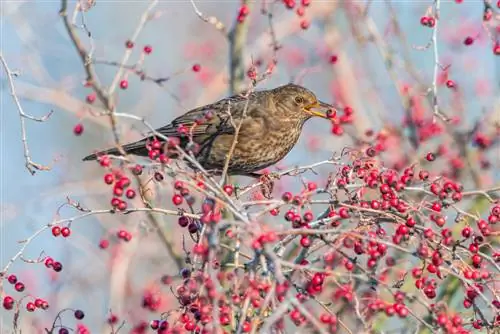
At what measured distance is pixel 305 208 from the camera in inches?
145

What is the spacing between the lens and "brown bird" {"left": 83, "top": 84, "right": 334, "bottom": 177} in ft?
20.5

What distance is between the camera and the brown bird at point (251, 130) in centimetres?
626

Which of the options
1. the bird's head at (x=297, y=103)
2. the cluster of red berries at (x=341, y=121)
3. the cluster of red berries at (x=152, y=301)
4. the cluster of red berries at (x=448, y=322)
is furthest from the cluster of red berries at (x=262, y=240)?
the bird's head at (x=297, y=103)

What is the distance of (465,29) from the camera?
8766 millimetres

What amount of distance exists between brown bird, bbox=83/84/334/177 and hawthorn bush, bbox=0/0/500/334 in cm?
22

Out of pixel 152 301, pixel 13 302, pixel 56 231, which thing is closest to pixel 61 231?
Answer: pixel 56 231

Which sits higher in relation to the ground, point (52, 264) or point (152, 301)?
point (52, 264)

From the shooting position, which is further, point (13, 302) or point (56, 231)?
point (56, 231)

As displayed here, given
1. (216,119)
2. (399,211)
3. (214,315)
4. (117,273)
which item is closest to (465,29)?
(216,119)

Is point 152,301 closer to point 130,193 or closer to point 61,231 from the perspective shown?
point 130,193

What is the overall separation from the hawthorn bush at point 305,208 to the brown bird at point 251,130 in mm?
222

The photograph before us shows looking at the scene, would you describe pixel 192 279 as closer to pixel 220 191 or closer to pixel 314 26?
pixel 220 191

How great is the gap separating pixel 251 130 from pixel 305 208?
2.85m

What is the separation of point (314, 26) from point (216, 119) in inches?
163
